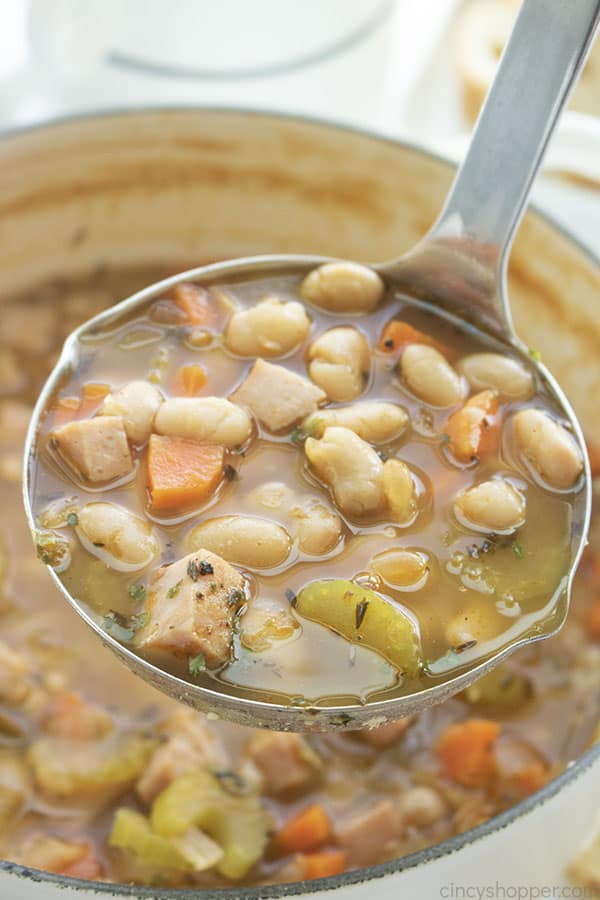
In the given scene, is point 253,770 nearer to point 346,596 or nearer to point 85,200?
point 346,596

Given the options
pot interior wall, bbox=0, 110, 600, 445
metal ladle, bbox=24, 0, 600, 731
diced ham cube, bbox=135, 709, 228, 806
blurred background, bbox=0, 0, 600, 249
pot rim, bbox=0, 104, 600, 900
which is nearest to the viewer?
pot rim, bbox=0, 104, 600, 900

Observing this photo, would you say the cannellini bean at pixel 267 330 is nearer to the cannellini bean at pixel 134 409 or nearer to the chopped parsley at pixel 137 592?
the cannellini bean at pixel 134 409

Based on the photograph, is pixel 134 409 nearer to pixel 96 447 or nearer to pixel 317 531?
pixel 96 447

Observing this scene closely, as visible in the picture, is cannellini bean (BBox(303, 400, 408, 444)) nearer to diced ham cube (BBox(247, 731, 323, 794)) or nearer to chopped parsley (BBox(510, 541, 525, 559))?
chopped parsley (BBox(510, 541, 525, 559))

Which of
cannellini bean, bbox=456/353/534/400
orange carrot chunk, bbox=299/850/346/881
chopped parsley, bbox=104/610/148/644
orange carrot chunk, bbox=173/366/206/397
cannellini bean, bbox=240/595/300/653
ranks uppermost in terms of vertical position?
cannellini bean, bbox=456/353/534/400

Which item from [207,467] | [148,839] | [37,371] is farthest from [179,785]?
[37,371]

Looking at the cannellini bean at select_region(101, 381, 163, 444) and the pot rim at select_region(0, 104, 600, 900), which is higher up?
the cannellini bean at select_region(101, 381, 163, 444)

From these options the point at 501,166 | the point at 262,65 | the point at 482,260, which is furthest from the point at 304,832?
the point at 262,65

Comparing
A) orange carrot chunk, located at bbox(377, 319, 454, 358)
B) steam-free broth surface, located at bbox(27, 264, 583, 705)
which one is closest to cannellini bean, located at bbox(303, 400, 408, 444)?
steam-free broth surface, located at bbox(27, 264, 583, 705)
